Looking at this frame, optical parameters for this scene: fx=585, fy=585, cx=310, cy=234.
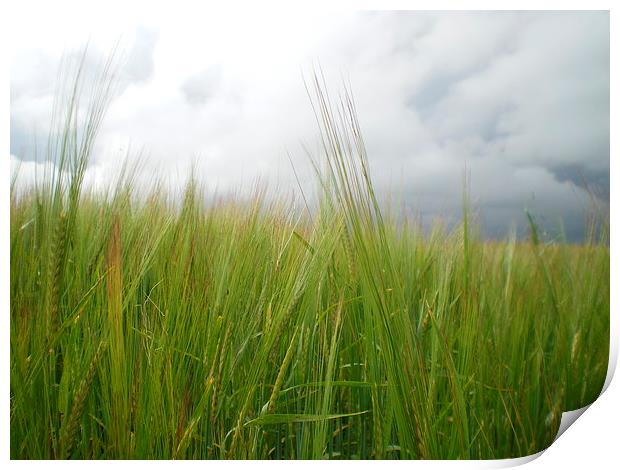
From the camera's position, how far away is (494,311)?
61.8 inches

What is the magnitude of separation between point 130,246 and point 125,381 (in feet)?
1.12

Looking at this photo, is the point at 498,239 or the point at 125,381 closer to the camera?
the point at 125,381

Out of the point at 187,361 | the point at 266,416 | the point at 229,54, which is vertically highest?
the point at 229,54

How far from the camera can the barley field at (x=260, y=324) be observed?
1.43 meters

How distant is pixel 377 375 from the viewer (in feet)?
4.89

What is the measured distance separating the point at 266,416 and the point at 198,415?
0.54 feet

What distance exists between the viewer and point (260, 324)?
1460 millimetres

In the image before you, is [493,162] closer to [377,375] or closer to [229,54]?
[377,375]

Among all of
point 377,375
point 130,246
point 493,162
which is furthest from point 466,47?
point 130,246

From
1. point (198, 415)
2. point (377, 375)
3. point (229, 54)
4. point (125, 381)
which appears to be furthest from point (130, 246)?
point (377, 375)

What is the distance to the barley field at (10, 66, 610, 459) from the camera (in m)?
1.43

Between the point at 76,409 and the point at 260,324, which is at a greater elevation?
the point at 260,324

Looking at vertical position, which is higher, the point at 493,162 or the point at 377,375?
the point at 493,162

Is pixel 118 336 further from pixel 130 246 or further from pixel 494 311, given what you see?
pixel 494 311
